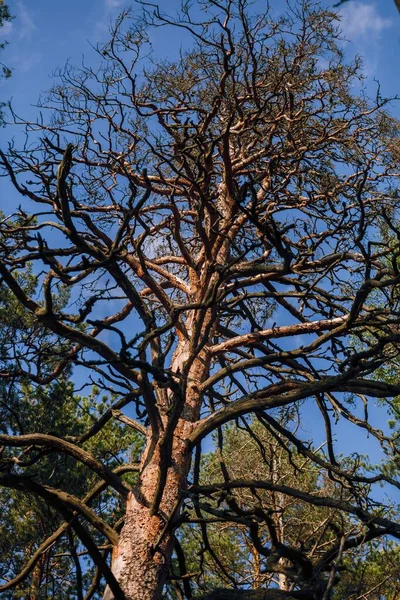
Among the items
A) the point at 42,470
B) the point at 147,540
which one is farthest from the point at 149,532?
the point at 42,470

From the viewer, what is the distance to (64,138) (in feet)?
25.5

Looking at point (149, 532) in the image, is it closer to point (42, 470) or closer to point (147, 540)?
point (147, 540)

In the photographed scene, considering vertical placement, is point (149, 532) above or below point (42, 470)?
below

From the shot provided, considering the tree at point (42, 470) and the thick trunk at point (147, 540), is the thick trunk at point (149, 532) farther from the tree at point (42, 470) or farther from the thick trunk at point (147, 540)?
the tree at point (42, 470)

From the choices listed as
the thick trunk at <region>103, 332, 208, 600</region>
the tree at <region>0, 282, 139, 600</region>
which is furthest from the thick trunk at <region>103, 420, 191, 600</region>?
the tree at <region>0, 282, 139, 600</region>

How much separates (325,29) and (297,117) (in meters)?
1.62

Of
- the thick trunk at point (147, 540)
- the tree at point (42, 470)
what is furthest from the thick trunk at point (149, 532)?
the tree at point (42, 470)

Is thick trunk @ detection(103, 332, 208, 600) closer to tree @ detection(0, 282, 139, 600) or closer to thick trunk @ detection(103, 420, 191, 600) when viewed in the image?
thick trunk @ detection(103, 420, 191, 600)

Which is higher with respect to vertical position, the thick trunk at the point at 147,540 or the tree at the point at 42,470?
the tree at the point at 42,470

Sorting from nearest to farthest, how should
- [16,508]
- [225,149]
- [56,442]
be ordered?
[56,442], [225,149], [16,508]

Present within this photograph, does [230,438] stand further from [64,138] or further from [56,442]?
[56,442]

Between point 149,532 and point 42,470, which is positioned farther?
point 42,470

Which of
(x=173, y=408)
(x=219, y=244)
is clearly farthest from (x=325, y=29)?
A: (x=173, y=408)

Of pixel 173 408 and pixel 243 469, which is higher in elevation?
pixel 243 469
